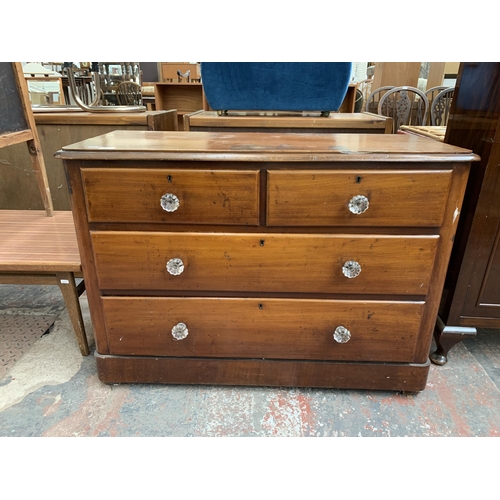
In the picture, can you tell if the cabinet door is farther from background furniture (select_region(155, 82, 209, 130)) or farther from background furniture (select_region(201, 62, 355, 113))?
background furniture (select_region(155, 82, 209, 130))

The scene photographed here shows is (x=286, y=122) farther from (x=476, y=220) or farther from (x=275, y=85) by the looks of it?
(x=476, y=220)

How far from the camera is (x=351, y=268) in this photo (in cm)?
117

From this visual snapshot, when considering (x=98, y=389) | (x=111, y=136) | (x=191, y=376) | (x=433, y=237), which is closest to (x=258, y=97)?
(x=111, y=136)

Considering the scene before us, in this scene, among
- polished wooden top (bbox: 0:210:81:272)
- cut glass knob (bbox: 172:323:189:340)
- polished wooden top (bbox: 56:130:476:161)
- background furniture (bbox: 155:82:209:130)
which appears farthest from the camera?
background furniture (bbox: 155:82:209:130)

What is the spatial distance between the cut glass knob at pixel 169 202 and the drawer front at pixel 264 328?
323mm

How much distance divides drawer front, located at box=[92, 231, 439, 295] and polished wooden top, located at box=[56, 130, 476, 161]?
0.24 metres

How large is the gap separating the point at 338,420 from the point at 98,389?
884mm

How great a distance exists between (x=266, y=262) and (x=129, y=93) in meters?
4.90

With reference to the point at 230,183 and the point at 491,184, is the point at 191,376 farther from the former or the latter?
the point at 491,184

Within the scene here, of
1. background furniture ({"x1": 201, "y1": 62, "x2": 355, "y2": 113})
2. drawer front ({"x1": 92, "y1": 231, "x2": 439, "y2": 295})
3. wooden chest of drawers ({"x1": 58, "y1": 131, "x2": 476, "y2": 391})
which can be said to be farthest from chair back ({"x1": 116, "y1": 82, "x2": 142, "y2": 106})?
drawer front ({"x1": 92, "y1": 231, "x2": 439, "y2": 295})

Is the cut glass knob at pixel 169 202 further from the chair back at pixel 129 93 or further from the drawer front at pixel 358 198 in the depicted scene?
the chair back at pixel 129 93

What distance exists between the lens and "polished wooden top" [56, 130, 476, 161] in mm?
1057

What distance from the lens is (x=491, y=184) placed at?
3.99 feet
